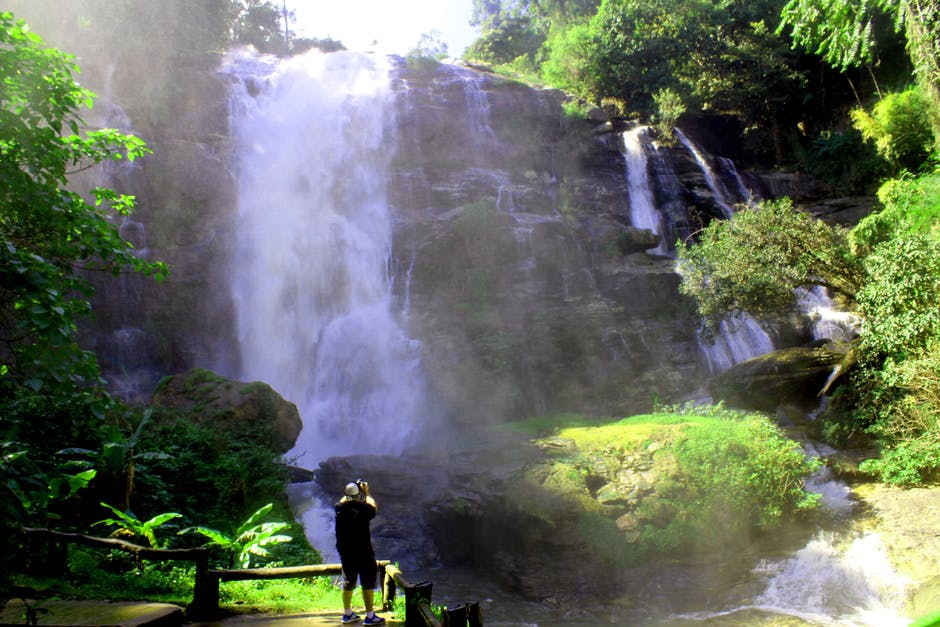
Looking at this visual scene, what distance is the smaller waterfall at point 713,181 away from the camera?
26.4 metres

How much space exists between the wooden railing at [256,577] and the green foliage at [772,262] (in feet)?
41.4

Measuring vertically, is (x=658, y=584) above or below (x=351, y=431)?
below

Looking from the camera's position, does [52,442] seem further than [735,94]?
No

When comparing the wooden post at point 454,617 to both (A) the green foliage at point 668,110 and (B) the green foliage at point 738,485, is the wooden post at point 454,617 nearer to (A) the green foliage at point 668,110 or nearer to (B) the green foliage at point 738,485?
(B) the green foliage at point 738,485

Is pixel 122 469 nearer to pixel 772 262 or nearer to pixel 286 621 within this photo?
pixel 286 621

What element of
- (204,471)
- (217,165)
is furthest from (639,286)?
(217,165)

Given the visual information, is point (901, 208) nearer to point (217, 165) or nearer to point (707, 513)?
point (707, 513)

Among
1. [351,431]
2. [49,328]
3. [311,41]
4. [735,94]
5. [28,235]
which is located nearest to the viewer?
[49,328]

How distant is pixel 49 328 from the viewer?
4.30 metres

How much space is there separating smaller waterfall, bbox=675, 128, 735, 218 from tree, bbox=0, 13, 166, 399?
25.4 metres

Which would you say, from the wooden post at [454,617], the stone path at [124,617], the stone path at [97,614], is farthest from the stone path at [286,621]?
the wooden post at [454,617]

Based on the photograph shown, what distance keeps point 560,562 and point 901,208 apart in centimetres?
1300

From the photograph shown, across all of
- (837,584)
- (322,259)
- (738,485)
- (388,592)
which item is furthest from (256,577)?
(322,259)

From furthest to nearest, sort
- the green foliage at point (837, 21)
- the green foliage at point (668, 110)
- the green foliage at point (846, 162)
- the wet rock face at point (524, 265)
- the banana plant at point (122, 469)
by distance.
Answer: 1. the green foliage at point (668, 110)
2. the green foliage at point (846, 162)
3. the wet rock face at point (524, 265)
4. the banana plant at point (122, 469)
5. the green foliage at point (837, 21)
